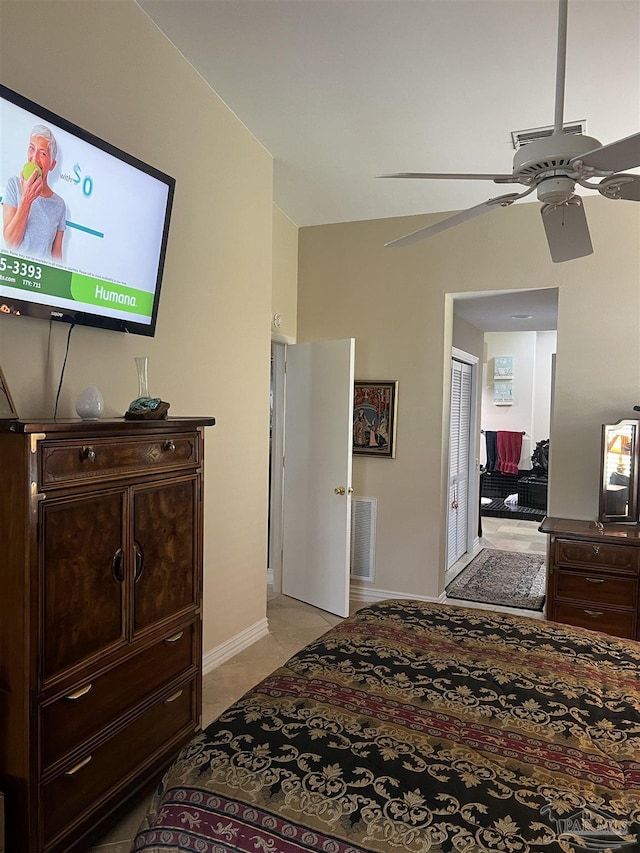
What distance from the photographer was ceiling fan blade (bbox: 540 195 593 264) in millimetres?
2064

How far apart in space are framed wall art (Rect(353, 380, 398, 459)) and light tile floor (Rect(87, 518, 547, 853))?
1338 millimetres

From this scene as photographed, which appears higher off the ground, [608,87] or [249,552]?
[608,87]

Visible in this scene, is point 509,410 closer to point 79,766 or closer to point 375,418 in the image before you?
point 375,418

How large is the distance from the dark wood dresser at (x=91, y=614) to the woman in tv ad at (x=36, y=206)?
2.11 ft

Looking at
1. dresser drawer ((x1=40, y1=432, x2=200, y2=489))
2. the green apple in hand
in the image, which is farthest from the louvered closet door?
the green apple in hand

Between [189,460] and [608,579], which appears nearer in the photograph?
[189,460]

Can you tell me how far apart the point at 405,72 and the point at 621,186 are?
1489mm

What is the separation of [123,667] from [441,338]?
131 inches

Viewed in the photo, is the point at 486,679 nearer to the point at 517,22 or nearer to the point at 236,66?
the point at 517,22

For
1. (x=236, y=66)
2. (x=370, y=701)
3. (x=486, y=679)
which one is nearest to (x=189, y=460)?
(x=370, y=701)

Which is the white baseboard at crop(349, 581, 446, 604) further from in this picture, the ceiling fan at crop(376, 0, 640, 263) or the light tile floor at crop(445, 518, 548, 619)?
the ceiling fan at crop(376, 0, 640, 263)

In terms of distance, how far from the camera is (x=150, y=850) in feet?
4.35

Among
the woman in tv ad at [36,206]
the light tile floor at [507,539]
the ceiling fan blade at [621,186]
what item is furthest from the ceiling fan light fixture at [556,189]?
the light tile floor at [507,539]

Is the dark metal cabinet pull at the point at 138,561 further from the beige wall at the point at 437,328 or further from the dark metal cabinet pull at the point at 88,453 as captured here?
the beige wall at the point at 437,328
